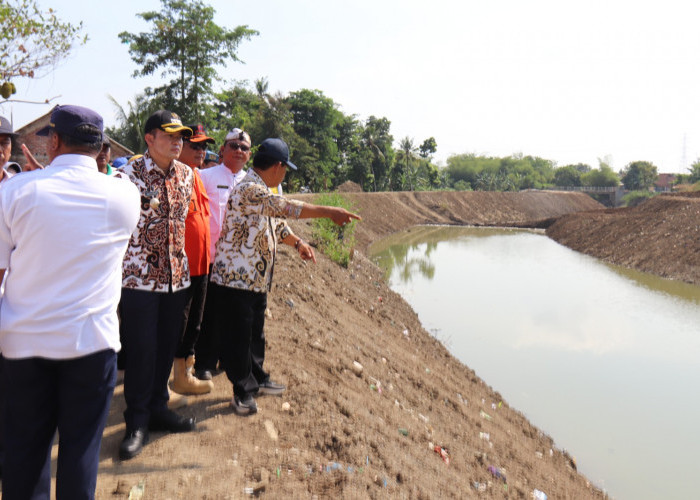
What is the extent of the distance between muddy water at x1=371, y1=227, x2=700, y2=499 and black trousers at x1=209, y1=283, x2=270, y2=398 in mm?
3994

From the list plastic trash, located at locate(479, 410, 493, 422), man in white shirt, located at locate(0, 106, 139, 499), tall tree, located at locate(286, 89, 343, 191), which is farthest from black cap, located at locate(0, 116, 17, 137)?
tall tree, located at locate(286, 89, 343, 191)

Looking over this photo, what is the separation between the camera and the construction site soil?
8.59ft

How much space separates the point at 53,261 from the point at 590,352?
9.00 m

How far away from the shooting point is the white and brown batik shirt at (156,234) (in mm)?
2539

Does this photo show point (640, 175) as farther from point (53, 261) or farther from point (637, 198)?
point (53, 261)

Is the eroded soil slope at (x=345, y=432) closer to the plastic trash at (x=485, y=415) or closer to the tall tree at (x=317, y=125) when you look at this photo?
the plastic trash at (x=485, y=415)

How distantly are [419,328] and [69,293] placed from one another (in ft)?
25.7

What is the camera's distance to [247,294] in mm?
3037

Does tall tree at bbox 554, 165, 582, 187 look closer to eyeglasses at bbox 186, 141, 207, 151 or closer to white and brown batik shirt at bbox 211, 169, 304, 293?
eyeglasses at bbox 186, 141, 207, 151

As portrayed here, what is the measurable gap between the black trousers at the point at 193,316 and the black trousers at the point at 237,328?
0.07 metres

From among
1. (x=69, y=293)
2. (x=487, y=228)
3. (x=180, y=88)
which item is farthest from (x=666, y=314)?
(x=487, y=228)

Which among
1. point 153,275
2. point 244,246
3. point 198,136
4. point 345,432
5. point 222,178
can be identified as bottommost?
point 345,432

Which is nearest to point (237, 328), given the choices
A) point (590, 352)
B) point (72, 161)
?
point (72, 161)

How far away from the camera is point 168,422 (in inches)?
113
